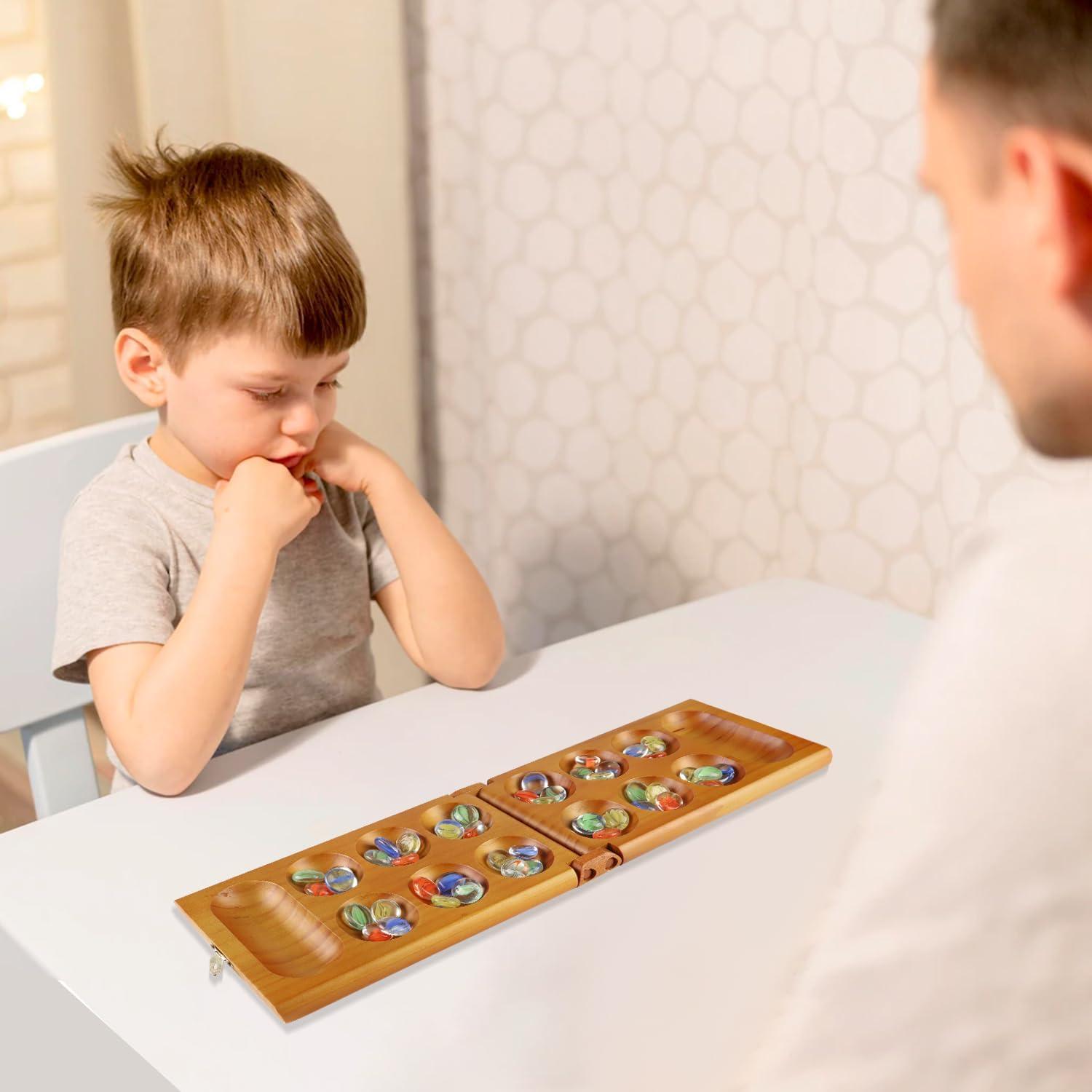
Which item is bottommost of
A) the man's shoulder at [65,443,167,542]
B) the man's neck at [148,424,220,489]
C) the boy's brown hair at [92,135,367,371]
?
the man's shoulder at [65,443,167,542]

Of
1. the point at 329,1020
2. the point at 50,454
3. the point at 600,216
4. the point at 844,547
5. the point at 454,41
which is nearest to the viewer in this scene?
the point at 329,1020

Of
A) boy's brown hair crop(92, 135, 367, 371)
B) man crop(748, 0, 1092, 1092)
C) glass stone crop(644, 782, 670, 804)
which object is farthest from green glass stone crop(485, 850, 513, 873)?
boy's brown hair crop(92, 135, 367, 371)

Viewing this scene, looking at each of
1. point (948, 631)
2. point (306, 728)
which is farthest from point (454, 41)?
point (948, 631)

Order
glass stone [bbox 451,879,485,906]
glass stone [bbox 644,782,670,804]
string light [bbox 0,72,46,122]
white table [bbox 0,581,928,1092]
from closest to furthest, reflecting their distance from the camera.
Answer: white table [bbox 0,581,928,1092]
glass stone [bbox 451,879,485,906]
glass stone [bbox 644,782,670,804]
string light [bbox 0,72,46,122]

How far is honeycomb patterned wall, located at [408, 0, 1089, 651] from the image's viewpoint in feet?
3.95

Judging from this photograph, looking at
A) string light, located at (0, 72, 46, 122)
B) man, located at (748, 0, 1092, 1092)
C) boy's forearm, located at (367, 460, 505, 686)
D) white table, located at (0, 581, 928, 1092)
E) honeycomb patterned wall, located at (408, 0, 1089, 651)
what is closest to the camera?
man, located at (748, 0, 1092, 1092)

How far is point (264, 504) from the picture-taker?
981 mm

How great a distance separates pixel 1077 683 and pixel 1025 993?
3.8 inches

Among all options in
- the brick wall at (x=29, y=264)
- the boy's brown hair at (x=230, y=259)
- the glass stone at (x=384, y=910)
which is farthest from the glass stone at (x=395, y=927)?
the brick wall at (x=29, y=264)

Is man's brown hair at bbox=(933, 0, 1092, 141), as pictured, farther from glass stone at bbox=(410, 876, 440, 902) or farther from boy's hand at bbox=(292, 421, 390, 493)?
boy's hand at bbox=(292, 421, 390, 493)

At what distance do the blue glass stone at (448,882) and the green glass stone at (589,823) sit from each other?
81mm

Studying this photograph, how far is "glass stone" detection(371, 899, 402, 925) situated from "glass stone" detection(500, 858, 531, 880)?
0.06 meters

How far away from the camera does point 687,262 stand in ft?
4.60

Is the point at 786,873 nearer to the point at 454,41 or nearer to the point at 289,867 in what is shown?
the point at 289,867
